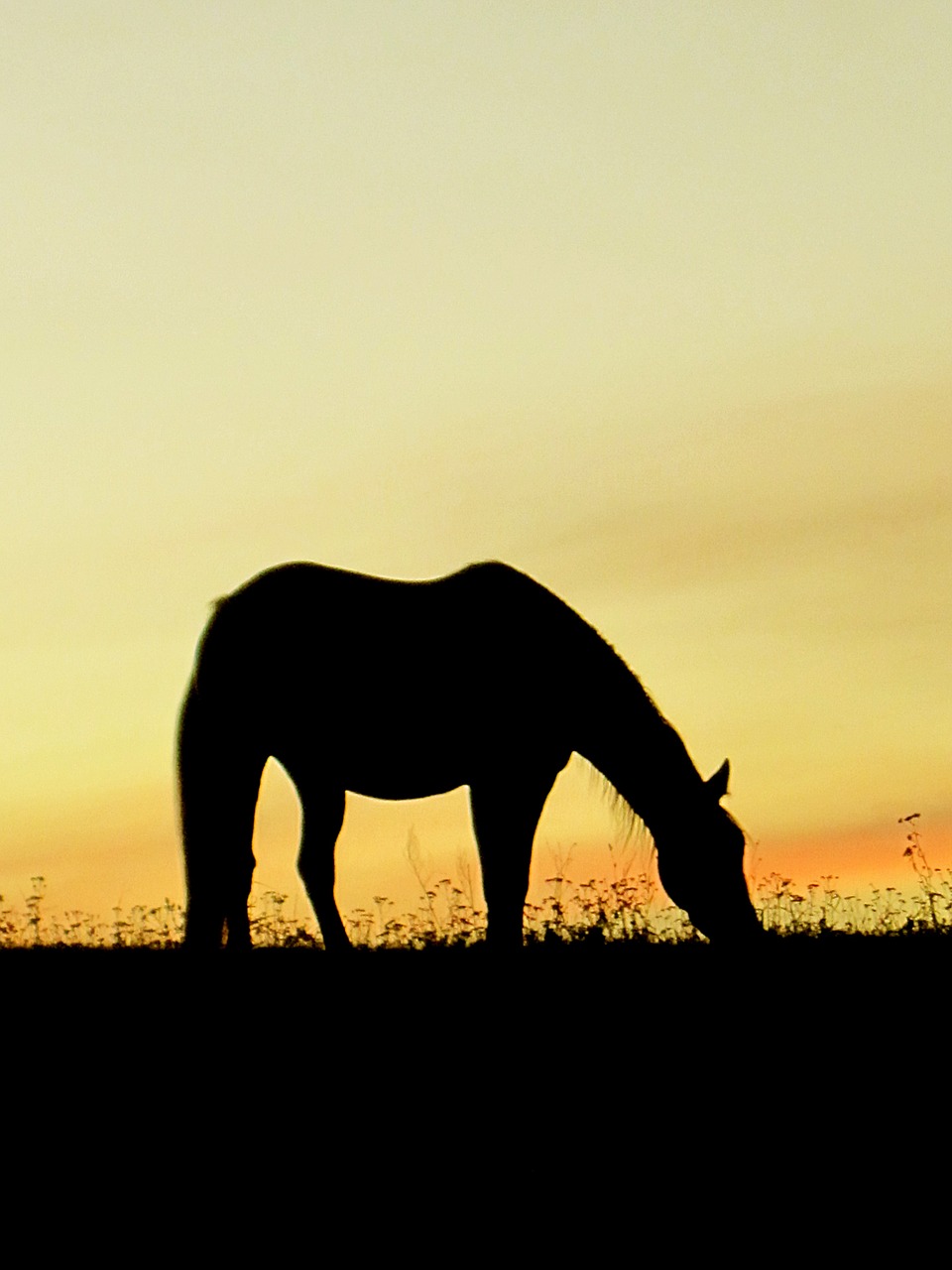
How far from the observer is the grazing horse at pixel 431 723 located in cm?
948

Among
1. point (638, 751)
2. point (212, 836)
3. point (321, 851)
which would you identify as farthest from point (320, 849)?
point (638, 751)

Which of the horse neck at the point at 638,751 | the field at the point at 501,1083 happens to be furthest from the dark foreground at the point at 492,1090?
the horse neck at the point at 638,751

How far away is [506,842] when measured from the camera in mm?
9570

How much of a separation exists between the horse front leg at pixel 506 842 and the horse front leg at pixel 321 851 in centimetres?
93

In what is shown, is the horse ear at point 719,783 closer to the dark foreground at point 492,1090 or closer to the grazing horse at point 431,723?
the grazing horse at point 431,723

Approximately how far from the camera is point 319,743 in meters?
9.98

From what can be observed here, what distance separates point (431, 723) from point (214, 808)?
5.09ft

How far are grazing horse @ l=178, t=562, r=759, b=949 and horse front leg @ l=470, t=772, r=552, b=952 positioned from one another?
1 cm

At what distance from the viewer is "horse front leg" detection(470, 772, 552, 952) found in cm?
934

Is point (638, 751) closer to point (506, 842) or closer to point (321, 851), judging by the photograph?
point (506, 842)

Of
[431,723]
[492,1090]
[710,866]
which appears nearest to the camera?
[492,1090]

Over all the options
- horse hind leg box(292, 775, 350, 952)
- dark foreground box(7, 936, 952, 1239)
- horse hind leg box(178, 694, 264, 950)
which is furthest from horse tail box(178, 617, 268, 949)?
dark foreground box(7, 936, 952, 1239)

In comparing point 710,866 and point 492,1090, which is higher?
point 710,866

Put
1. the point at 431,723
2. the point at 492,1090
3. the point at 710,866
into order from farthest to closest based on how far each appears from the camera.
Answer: the point at 431,723 < the point at 710,866 < the point at 492,1090
